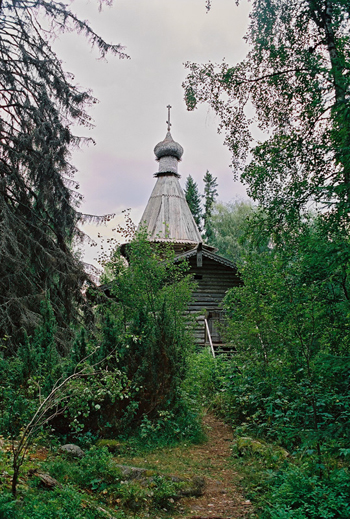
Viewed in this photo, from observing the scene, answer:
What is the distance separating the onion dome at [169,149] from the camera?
21094mm

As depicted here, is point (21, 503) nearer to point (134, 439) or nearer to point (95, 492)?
point (95, 492)

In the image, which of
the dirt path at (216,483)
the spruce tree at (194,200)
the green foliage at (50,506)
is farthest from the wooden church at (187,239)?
the spruce tree at (194,200)

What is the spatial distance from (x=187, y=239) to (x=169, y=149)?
560 centimetres

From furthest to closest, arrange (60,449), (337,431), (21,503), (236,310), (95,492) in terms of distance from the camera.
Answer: (236,310) < (60,449) < (95,492) < (337,431) < (21,503)

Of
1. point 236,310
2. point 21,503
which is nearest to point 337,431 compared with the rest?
point 21,503

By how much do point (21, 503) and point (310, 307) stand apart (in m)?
3.26

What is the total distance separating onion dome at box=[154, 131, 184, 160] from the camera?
21094 millimetres

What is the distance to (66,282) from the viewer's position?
361 inches

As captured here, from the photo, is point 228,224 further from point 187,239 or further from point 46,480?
point 46,480

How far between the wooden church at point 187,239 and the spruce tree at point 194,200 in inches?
664

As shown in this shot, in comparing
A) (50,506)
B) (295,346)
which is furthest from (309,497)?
(50,506)

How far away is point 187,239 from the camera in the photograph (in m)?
18.4

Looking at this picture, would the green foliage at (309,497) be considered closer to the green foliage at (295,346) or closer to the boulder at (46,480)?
the green foliage at (295,346)

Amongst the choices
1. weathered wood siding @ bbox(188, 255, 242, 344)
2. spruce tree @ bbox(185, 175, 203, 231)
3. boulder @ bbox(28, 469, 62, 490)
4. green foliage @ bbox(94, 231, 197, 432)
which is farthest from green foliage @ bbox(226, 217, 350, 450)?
spruce tree @ bbox(185, 175, 203, 231)
